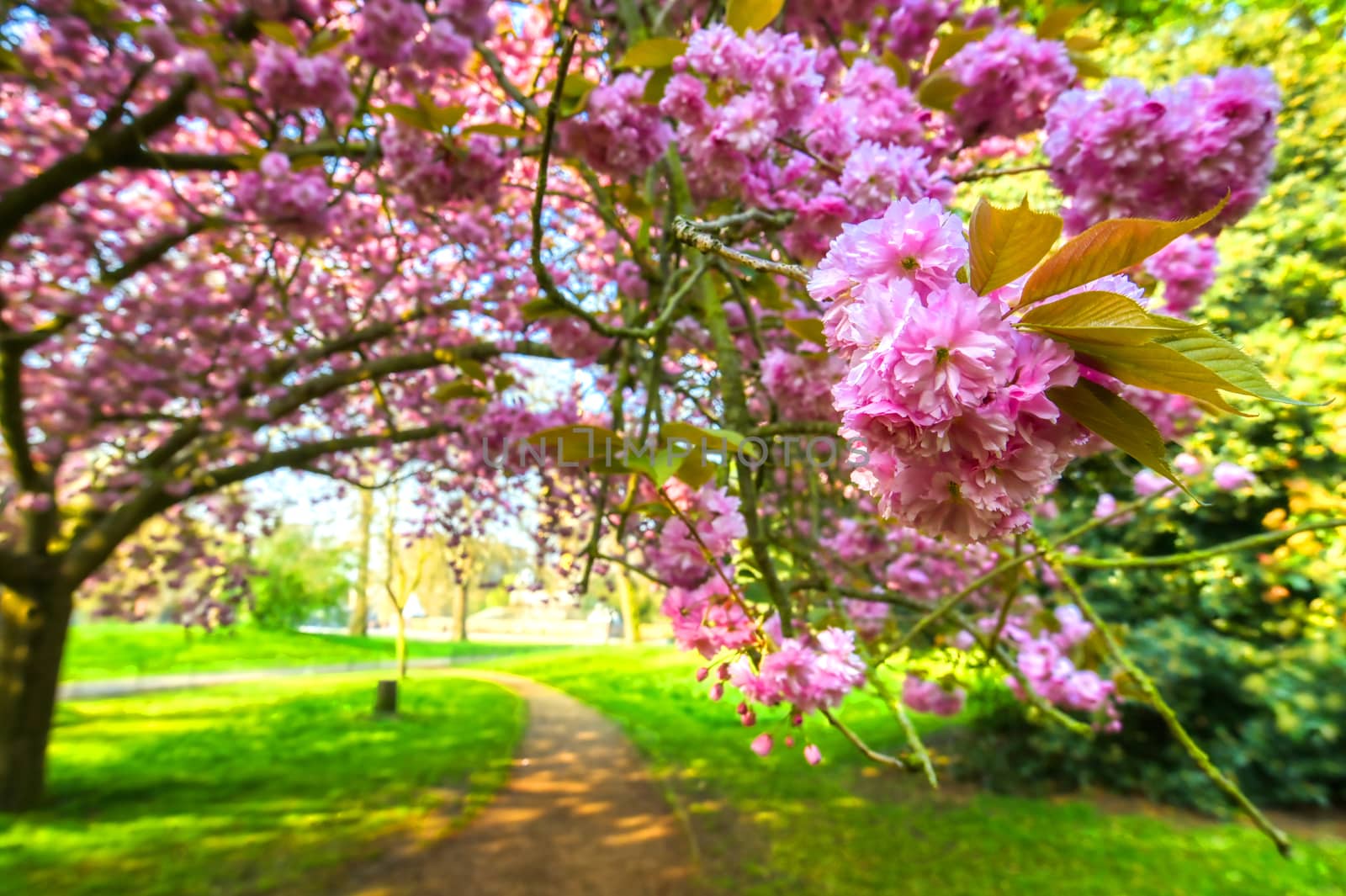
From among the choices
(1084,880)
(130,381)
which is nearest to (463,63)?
(130,381)

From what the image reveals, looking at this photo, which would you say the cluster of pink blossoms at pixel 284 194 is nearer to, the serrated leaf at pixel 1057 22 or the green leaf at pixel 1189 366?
the serrated leaf at pixel 1057 22

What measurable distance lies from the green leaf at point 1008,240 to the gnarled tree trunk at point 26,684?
6.59 metres

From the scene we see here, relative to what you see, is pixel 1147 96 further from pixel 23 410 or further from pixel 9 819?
pixel 9 819

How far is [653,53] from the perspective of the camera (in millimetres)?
1396

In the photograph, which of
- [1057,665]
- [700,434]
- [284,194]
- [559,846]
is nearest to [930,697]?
[1057,665]

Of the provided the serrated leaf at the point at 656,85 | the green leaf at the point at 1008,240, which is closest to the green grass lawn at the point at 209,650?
the serrated leaf at the point at 656,85

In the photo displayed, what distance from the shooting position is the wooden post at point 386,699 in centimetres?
832

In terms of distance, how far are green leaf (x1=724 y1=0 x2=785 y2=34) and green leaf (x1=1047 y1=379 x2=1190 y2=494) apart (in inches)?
48.0

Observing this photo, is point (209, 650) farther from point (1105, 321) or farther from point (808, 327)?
point (1105, 321)

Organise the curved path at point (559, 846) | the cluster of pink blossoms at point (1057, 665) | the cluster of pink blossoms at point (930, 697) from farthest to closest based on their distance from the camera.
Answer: the cluster of pink blossoms at point (930, 697), the curved path at point (559, 846), the cluster of pink blossoms at point (1057, 665)

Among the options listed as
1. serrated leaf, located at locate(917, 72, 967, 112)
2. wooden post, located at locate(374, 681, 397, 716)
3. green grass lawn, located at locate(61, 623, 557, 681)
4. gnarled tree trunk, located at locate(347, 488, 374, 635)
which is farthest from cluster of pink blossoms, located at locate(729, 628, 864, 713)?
green grass lawn, located at locate(61, 623, 557, 681)

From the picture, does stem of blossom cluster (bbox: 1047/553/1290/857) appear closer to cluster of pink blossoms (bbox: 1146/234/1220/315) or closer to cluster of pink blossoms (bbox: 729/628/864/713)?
cluster of pink blossoms (bbox: 729/628/864/713)

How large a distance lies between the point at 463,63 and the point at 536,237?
5.89 ft

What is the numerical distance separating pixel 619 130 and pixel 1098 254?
1598 millimetres
